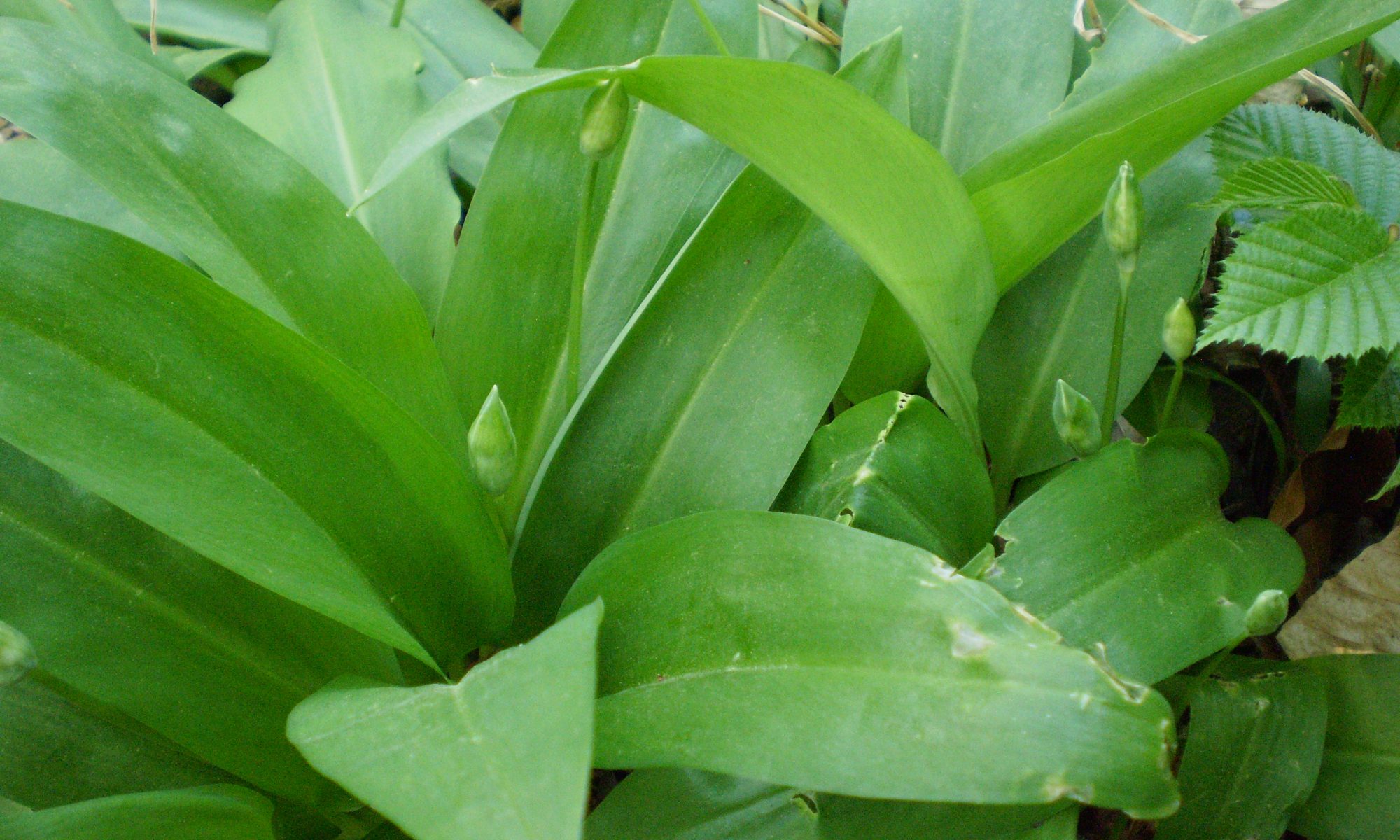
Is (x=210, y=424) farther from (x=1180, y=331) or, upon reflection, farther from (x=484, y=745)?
(x=1180, y=331)

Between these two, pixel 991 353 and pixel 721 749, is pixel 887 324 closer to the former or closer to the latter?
pixel 991 353

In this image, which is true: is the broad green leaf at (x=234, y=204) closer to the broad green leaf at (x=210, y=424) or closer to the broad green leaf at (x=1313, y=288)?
the broad green leaf at (x=210, y=424)

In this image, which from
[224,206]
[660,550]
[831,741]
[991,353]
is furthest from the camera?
[991,353]

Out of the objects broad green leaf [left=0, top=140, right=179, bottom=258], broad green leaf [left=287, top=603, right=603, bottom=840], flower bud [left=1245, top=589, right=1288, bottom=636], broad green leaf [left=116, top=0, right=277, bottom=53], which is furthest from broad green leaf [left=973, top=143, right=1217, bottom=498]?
broad green leaf [left=116, top=0, right=277, bottom=53]

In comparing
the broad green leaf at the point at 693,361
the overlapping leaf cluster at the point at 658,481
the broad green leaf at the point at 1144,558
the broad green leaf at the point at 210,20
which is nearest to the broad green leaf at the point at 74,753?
the overlapping leaf cluster at the point at 658,481

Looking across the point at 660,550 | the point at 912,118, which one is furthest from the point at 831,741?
the point at 912,118

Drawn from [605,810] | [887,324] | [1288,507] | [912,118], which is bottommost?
[605,810]
